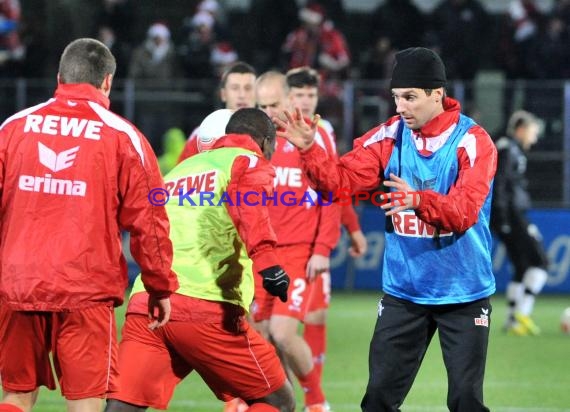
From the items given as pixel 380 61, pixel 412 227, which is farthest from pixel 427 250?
pixel 380 61

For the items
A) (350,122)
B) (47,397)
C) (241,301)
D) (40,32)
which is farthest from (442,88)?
(40,32)

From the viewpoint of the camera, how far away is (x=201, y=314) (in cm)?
651

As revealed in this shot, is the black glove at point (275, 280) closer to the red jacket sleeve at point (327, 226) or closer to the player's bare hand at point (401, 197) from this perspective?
the player's bare hand at point (401, 197)

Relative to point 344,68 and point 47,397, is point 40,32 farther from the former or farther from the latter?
point 47,397

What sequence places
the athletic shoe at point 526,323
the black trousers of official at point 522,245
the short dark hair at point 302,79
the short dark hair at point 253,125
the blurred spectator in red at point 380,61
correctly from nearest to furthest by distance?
1. the short dark hair at point 253,125
2. the short dark hair at point 302,79
3. the athletic shoe at point 526,323
4. the black trousers of official at point 522,245
5. the blurred spectator in red at point 380,61

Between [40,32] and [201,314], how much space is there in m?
15.5

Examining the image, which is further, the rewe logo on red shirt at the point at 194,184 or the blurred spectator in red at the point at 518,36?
the blurred spectator in red at the point at 518,36

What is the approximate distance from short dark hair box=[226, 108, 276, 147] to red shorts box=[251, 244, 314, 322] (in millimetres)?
2417

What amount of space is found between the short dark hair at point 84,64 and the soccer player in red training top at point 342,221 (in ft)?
12.2

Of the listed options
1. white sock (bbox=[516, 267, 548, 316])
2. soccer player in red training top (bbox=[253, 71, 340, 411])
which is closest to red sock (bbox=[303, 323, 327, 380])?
soccer player in red training top (bbox=[253, 71, 340, 411])

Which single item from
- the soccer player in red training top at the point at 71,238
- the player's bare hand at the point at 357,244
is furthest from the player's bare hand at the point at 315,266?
the soccer player in red training top at the point at 71,238

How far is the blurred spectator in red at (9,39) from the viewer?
20.2 metres

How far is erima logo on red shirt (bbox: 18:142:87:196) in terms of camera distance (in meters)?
5.97

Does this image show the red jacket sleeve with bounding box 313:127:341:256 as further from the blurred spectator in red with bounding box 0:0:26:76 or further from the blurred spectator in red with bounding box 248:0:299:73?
the blurred spectator in red with bounding box 0:0:26:76
